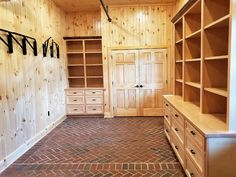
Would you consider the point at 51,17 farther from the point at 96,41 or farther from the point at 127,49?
the point at 127,49

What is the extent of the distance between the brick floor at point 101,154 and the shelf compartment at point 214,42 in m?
1.65

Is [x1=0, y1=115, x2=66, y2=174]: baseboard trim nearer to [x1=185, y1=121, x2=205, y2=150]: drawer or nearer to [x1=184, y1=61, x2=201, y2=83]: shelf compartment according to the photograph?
[x1=185, y1=121, x2=205, y2=150]: drawer

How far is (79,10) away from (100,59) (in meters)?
1.58

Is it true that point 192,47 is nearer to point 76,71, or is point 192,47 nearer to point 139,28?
point 139,28

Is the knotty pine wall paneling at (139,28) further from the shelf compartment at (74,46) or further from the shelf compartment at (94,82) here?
the shelf compartment at (74,46)

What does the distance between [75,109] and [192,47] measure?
155 inches

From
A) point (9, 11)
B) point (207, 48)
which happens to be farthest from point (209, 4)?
point (9, 11)

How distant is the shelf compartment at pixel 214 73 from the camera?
105 inches

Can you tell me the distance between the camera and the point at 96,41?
21.6ft

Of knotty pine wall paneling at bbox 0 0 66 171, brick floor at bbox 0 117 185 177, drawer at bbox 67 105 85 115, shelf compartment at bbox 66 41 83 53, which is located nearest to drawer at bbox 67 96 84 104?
drawer at bbox 67 105 85 115

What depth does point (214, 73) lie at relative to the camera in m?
2.69

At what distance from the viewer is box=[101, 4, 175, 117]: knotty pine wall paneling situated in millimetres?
5941

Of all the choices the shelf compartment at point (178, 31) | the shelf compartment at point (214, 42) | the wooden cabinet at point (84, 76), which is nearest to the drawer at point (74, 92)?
the wooden cabinet at point (84, 76)

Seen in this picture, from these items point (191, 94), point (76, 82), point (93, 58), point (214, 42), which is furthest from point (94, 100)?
point (214, 42)
